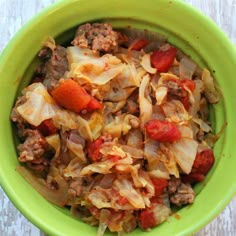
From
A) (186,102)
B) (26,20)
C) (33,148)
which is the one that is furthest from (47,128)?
(26,20)

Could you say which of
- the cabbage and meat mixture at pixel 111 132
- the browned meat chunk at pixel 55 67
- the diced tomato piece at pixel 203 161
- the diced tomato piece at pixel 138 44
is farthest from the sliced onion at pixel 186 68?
the browned meat chunk at pixel 55 67

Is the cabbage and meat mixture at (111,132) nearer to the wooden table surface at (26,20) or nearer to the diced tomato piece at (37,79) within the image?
the diced tomato piece at (37,79)

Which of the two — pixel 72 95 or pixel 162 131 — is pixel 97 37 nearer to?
pixel 72 95

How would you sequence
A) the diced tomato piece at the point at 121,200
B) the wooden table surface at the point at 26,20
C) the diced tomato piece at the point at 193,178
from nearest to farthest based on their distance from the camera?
the diced tomato piece at the point at 121,200 < the diced tomato piece at the point at 193,178 < the wooden table surface at the point at 26,20

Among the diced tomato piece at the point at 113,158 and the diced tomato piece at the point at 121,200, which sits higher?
the diced tomato piece at the point at 113,158

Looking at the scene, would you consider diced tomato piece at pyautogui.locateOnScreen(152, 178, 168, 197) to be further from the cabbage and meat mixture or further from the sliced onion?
the sliced onion

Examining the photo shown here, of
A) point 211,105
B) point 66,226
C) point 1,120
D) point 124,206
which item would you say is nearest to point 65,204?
point 66,226

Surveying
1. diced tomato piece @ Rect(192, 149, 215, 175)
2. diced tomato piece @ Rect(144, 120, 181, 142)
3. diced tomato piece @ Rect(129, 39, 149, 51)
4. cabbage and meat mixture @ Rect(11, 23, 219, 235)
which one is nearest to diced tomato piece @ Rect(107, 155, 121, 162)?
cabbage and meat mixture @ Rect(11, 23, 219, 235)
